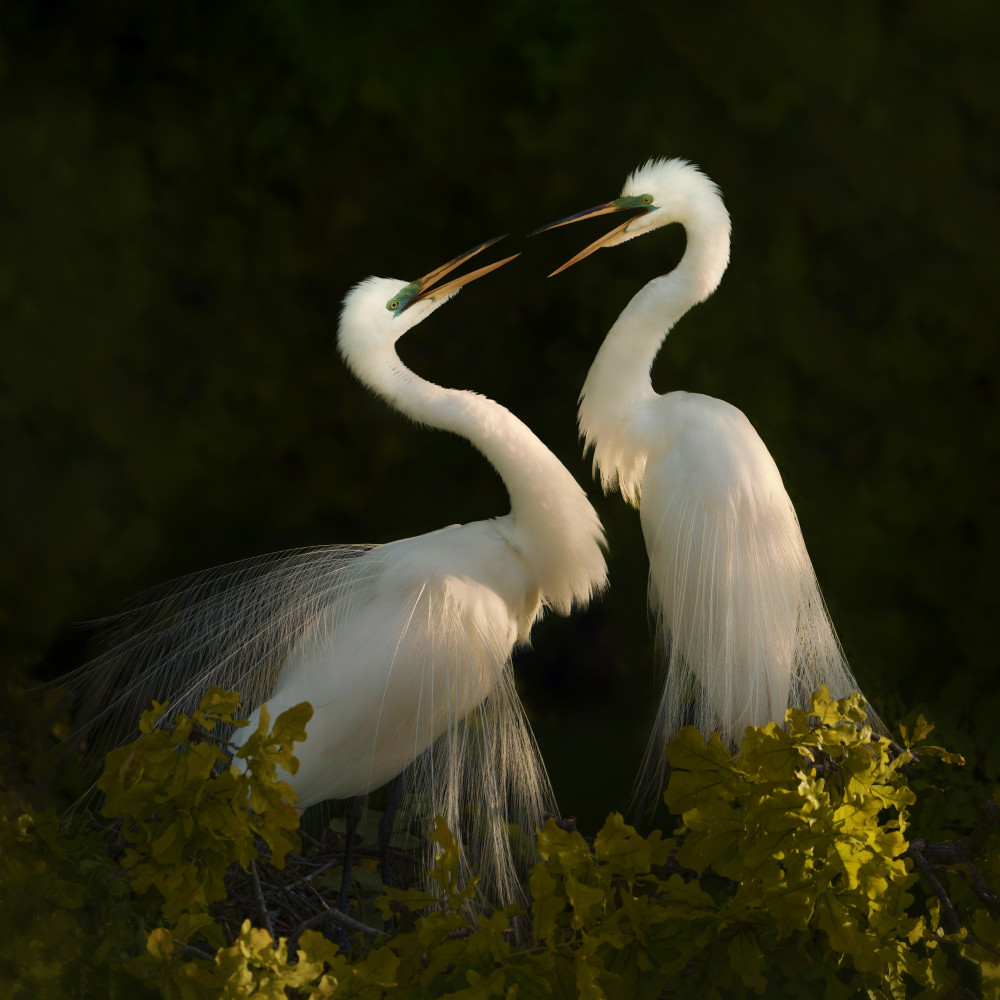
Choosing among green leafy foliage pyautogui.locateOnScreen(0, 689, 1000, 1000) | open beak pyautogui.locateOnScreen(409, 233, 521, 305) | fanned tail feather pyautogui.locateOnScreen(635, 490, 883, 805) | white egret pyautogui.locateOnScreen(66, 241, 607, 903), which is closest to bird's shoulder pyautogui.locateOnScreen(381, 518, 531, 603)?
white egret pyautogui.locateOnScreen(66, 241, 607, 903)

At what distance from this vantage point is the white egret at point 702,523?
4.65 feet

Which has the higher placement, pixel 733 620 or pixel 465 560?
pixel 465 560

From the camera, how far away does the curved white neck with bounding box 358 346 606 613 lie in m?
1.35

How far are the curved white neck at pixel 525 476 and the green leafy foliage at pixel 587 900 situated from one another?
1.75 feet

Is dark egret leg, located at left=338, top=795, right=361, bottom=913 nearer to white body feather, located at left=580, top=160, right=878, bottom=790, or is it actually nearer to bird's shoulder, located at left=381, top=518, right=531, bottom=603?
bird's shoulder, located at left=381, top=518, right=531, bottom=603

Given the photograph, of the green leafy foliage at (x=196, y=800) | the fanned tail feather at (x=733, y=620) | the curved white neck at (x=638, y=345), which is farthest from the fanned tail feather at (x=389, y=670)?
the green leafy foliage at (x=196, y=800)

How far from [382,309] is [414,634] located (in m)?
0.44

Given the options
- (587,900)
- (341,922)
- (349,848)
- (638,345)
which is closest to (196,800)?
(587,900)

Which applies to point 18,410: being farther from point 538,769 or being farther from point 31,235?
point 538,769

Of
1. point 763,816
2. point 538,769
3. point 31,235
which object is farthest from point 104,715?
point 763,816

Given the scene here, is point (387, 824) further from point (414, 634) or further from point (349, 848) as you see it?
point (414, 634)

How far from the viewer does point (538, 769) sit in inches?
53.8

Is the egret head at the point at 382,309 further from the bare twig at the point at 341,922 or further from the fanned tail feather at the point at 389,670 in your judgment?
the bare twig at the point at 341,922

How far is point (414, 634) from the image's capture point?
128 centimetres
